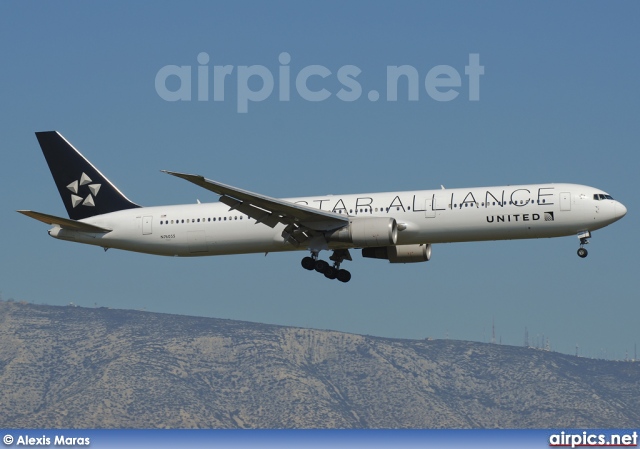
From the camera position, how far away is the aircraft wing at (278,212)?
5972 cm

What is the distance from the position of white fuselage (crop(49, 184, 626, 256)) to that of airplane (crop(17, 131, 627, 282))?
0.05 meters

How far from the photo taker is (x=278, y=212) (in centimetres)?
6131

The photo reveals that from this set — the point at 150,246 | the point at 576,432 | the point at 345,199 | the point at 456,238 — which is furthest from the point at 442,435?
the point at 150,246

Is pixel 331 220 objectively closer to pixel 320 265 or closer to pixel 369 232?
pixel 369 232

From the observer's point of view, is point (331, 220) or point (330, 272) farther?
point (330, 272)

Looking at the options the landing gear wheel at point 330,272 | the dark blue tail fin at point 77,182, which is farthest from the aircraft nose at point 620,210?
the dark blue tail fin at point 77,182

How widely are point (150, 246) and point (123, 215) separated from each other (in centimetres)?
281

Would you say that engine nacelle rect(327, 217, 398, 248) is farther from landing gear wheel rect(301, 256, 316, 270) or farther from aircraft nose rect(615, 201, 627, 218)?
aircraft nose rect(615, 201, 627, 218)

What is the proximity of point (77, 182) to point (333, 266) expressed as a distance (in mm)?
17528

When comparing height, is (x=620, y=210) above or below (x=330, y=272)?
above

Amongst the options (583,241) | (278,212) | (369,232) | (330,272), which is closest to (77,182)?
(278,212)

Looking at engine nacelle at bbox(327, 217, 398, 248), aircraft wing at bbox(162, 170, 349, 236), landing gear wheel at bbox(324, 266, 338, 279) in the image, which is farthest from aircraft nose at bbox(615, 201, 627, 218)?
landing gear wheel at bbox(324, 266, 338, 279)

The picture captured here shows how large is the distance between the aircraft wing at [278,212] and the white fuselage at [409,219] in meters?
1.50

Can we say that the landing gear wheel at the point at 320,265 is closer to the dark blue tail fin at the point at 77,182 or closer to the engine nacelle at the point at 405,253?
the engine nacelle at the point at 405,253
